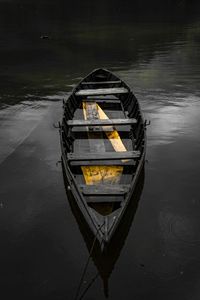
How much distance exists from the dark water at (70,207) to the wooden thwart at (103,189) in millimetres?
1371

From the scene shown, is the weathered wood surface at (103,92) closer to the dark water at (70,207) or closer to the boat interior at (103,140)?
the boat interior at (103,140)

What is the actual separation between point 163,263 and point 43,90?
19.5 meters

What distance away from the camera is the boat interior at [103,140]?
40.2 ft

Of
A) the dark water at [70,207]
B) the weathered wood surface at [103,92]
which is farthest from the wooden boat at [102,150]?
the dark water at [70,207]

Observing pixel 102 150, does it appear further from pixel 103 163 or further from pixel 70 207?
pixel 70 207

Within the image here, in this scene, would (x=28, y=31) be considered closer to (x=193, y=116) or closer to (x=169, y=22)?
(x=169, y=22)

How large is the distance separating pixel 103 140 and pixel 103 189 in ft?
17.1

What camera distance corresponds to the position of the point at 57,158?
17031mm

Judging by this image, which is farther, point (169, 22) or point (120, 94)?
point (169, 22)

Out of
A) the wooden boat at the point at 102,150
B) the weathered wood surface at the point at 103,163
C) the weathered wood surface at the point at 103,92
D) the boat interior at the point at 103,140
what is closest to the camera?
the wooden boat at the point at 102,150

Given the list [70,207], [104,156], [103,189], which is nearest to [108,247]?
[103,189]

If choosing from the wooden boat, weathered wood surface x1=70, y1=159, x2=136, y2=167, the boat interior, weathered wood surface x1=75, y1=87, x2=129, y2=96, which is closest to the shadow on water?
the wooden boat

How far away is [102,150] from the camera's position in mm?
16141

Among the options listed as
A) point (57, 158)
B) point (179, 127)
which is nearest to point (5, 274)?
point (57, 158)
